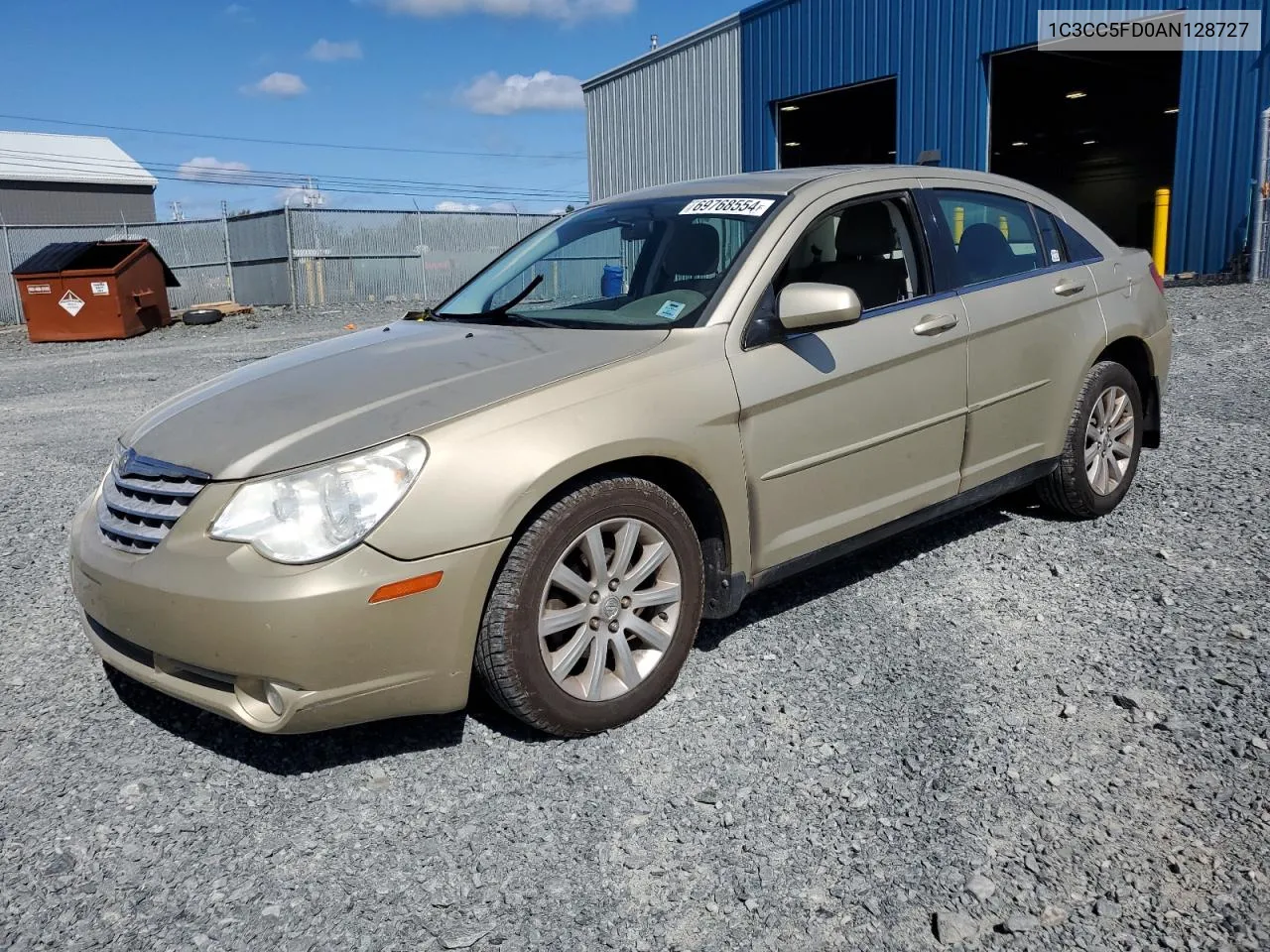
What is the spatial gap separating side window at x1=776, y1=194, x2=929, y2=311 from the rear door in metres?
0.13

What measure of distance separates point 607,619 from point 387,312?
21267 millimetres

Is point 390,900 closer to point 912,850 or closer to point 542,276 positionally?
point 912,850

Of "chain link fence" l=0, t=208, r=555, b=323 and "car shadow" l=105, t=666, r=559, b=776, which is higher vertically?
"chain link fence" l=0, t=208, r=555, b=323

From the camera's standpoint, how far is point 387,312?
23.3 metres

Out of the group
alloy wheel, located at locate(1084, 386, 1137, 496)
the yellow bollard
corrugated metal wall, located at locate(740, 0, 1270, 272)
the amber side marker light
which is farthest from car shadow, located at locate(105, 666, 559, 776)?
the yellow bollard

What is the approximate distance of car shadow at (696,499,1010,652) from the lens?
396cm

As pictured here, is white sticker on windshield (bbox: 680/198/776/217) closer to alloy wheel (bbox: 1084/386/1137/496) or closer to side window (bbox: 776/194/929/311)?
side window (bbox: 776/194/929/311)

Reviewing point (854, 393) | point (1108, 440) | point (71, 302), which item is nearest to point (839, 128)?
point (71, 302)

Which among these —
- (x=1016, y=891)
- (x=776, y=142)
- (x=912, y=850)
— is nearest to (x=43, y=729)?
(x=912, y=850)

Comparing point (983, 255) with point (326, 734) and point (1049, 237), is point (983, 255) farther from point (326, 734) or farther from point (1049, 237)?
point (326, 734)

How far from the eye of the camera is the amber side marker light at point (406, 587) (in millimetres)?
2654

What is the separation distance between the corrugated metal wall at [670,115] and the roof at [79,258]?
35.3 feet

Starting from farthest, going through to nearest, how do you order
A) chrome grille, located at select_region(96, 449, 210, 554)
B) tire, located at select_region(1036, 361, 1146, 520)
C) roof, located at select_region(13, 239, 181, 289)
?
roof, located at select_region(13, 239, 181, 289) → tire, located at select_region(1036, 361, 1146, 520) → chrome grille, located at select_region(96, 449, 210, 554)

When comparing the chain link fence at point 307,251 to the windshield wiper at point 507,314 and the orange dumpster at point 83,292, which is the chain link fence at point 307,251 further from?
the windshield wiper at point 507,314
